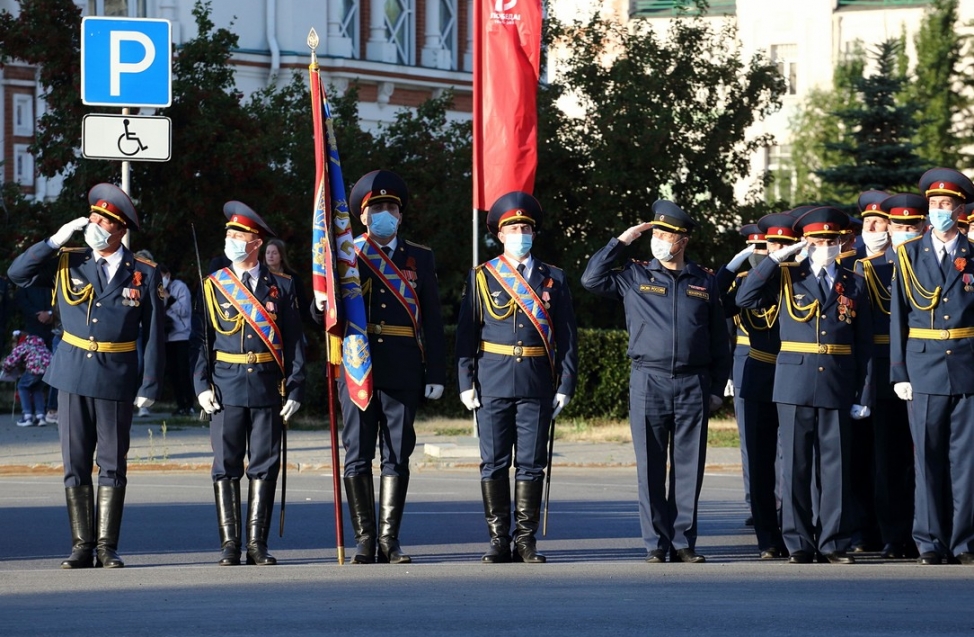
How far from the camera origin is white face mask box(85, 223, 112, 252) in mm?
11234

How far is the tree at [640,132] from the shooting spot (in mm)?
25641

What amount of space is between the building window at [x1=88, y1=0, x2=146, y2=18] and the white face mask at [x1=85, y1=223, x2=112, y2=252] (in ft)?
95.3

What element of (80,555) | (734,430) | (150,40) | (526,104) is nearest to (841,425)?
(80,555)

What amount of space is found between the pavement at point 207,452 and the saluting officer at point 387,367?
270 inches

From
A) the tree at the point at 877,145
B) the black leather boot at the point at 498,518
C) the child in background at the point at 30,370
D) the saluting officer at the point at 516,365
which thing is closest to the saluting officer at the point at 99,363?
the saluting officer at the point at 516,365

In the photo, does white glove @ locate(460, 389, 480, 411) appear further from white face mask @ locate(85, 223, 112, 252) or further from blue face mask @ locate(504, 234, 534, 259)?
white face mask @ locate(85, 223, 112, 252)

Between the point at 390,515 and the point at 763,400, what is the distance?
2473 mm

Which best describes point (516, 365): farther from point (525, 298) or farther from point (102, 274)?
point (102, 274)

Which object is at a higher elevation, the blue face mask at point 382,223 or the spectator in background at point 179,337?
the blue face mask at point 382,223

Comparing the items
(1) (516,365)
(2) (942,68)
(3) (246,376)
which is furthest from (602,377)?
(2) (942,68)

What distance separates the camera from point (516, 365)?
11422mm

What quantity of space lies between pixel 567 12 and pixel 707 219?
3315 cm

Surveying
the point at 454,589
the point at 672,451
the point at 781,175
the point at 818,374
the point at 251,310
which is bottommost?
the point at 454,589

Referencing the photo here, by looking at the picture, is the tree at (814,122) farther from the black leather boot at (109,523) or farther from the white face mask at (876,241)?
the black leather boot at (109,523)
